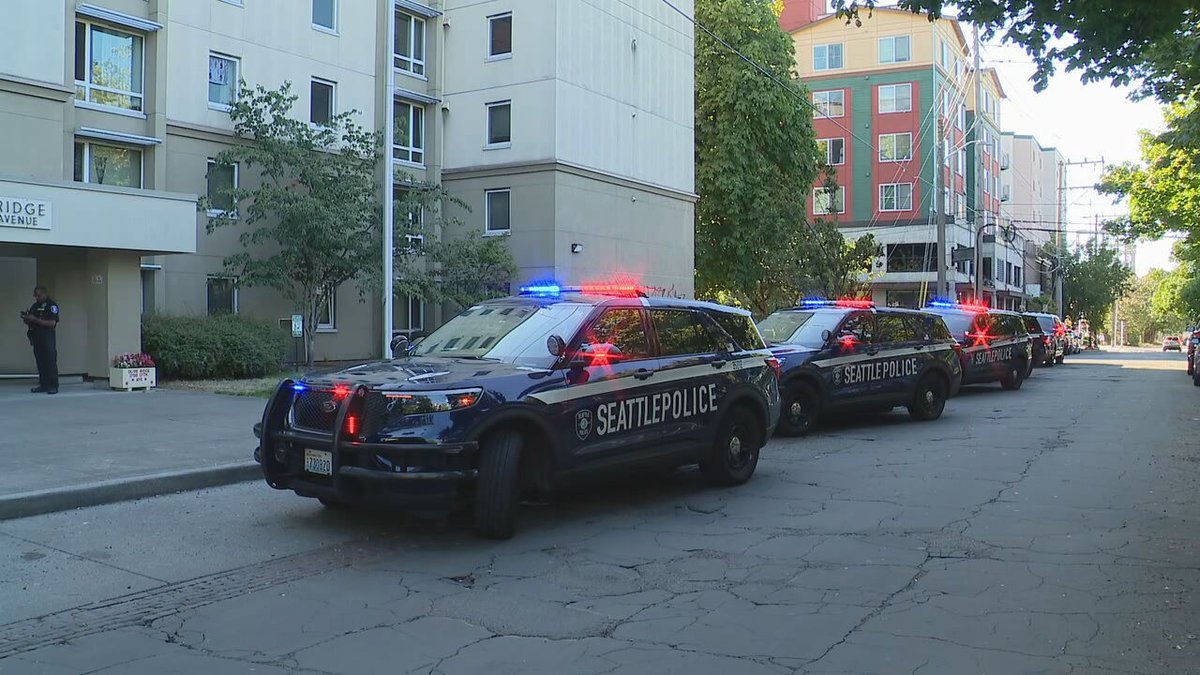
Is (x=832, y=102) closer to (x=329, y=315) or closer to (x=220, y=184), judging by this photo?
(x=329, y=315)

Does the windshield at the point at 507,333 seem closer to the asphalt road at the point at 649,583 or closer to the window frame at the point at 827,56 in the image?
the asphalt road at the point at 649,583

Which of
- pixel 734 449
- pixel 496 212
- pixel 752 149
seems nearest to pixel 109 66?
pixel 496 212

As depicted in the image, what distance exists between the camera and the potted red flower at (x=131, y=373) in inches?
653

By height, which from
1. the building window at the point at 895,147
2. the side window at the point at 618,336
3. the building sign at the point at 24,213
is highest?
the building window at the point at 895,147

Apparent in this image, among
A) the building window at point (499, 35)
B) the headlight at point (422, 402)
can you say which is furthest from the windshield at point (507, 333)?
the building window at point (499, 35)

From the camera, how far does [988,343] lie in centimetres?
1986

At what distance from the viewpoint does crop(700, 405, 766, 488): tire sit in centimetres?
889

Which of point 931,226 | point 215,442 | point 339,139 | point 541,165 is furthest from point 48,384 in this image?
point 931,226

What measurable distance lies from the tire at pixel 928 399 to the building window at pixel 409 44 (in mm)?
19373

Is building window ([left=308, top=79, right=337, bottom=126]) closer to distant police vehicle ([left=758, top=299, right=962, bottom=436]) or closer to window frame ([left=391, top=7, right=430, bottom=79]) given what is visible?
window frame ([left=391, top=7, right=430, bottom=79])

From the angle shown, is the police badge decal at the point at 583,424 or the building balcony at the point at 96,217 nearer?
the police badge decal at the point at 583,424

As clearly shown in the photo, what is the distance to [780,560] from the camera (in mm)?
6430

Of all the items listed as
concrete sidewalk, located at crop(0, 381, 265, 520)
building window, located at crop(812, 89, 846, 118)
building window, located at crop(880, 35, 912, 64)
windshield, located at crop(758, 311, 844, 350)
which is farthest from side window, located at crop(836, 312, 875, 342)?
building window, located at crop(880, 35, 912, 64)

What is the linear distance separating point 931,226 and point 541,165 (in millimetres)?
31776
